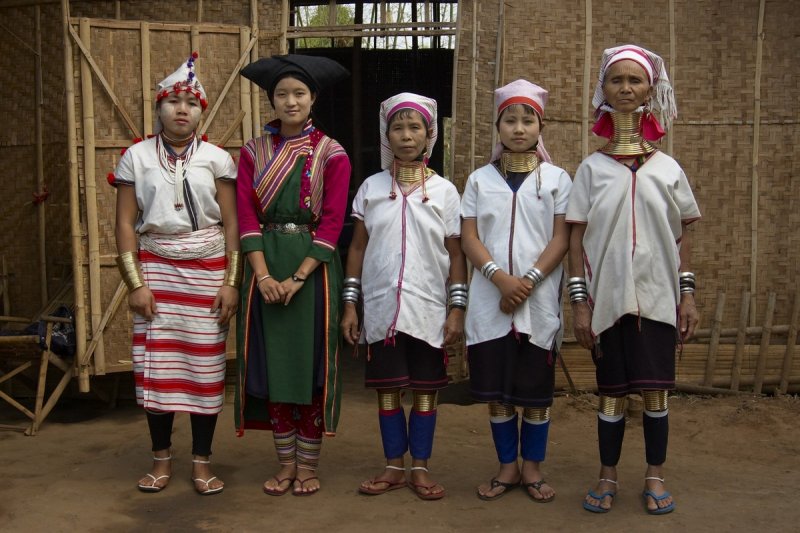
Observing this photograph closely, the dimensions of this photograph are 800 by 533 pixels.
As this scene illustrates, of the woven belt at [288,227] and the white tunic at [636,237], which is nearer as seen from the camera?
the white tunic at [636,237]

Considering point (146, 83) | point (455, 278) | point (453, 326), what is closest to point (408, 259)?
point (455, 278)

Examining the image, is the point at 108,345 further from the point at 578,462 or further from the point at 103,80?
the point at 578,462

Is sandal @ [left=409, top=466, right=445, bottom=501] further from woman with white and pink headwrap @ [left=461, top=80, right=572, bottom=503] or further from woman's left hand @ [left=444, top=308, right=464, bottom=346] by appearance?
woman's left hand @ [left=444, top=308, right=464, bottom=346]

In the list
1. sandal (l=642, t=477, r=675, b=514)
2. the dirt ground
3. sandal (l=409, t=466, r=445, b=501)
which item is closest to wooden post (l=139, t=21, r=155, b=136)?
the dirt ground

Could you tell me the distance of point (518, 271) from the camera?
12.2 feet

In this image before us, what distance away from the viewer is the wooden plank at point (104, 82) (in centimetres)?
508

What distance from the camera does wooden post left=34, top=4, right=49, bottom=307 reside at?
6.10 meters

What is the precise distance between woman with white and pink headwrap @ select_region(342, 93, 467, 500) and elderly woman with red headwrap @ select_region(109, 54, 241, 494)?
0.62 metres

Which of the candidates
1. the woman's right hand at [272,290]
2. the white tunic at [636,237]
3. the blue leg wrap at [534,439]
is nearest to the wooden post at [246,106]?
the woman's right hand at [272,290]

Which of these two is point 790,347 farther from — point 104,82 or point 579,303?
point 104,82

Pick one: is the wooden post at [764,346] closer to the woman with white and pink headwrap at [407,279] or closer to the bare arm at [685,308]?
the bare arm at [685,308]

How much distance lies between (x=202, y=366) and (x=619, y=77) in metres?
2.24

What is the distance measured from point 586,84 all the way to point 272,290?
115 inches

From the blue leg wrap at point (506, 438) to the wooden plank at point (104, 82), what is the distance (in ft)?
9.53
